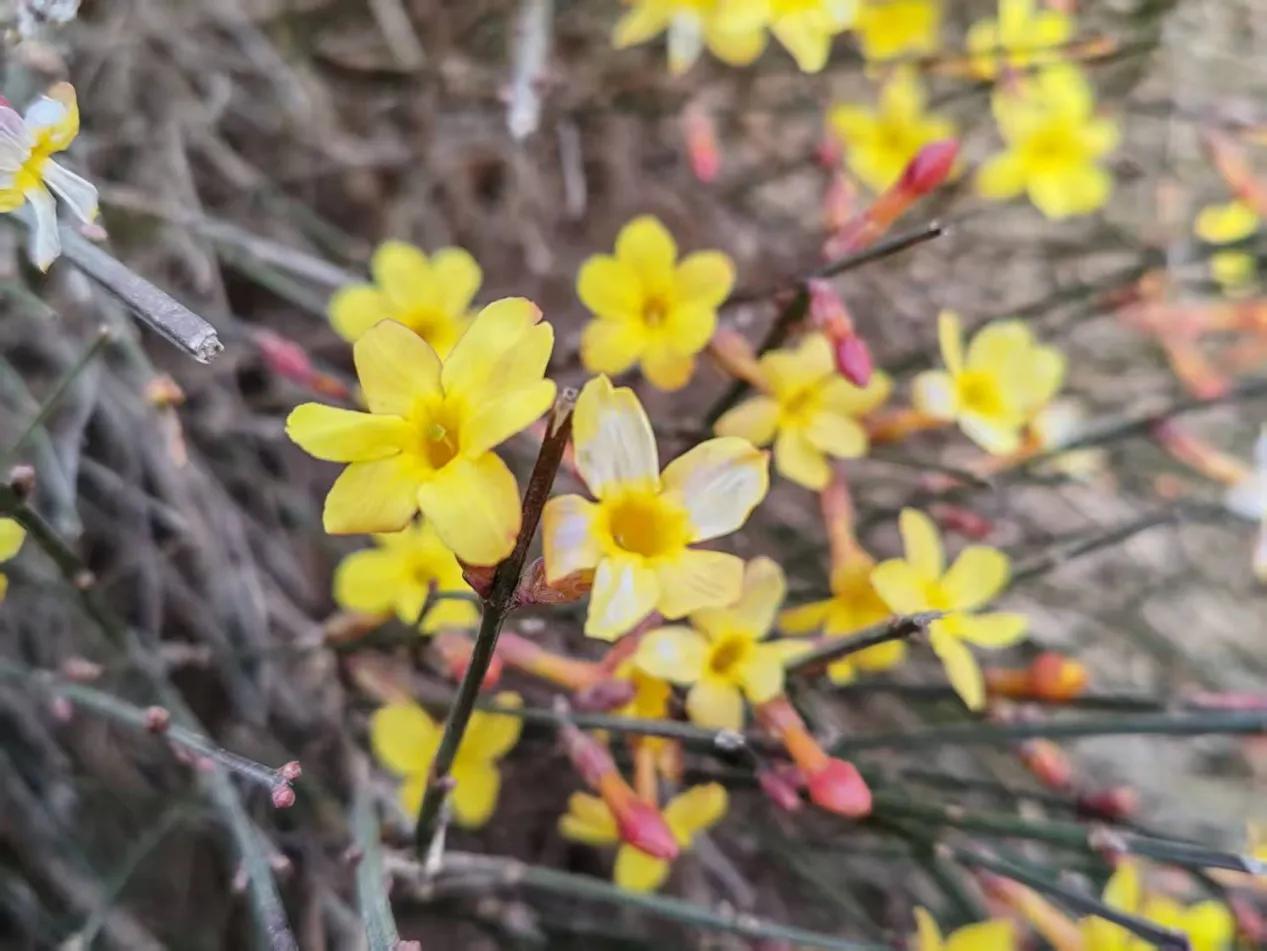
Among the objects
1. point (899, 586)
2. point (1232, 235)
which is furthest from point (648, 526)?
point (1232, 235)

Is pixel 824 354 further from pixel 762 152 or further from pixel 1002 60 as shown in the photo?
pixel 762 152

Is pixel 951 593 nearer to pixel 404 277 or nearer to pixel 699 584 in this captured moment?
pixel 699 584

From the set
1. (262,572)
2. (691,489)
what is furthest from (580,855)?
(691,489)

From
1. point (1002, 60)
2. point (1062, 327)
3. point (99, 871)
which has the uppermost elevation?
point (1002, 60)

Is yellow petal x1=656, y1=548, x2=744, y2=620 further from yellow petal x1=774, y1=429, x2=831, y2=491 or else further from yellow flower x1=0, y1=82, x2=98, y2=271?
yellow flower x1=0, y1=82, x2=98, y2=271

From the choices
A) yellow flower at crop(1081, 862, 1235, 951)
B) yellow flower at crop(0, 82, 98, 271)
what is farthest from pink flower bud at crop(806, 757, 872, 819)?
yellow flower at crop(0, 82, 98, 271)

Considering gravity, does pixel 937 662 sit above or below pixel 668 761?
above

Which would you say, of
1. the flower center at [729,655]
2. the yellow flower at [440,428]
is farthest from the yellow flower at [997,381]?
the yellow flower at [440,428]
